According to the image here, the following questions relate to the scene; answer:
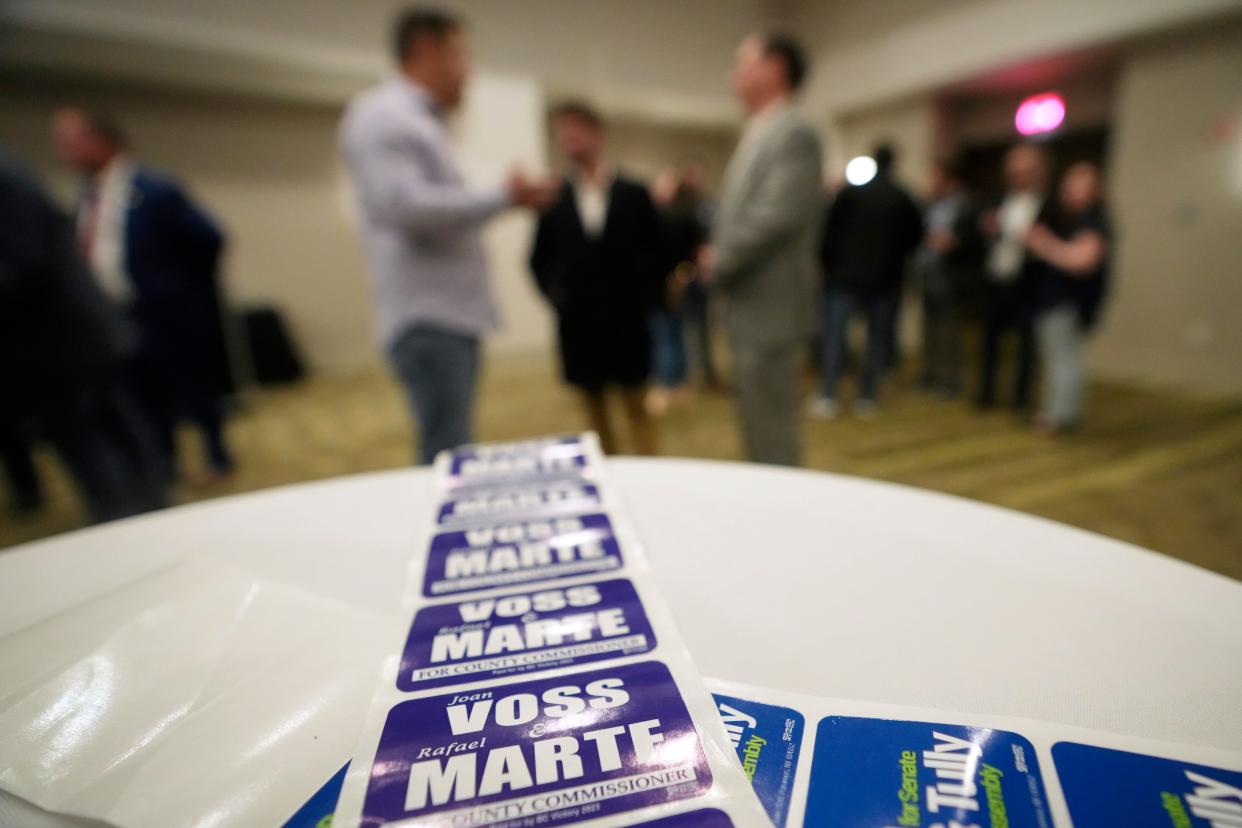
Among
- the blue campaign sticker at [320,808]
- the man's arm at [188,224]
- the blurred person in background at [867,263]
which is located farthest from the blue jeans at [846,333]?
the blue campaign sticker at [320,808]

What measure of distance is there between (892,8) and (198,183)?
17.6ft

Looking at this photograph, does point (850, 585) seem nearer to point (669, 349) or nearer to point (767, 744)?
point (767, 744)

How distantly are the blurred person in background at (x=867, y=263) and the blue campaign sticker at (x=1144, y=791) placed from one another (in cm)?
270

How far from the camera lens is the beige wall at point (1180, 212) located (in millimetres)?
3176

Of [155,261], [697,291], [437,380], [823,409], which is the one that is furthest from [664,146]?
[437,380]

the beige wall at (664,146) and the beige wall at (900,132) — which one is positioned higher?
the beige wall at (664,146)

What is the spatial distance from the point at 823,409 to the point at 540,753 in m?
2.93

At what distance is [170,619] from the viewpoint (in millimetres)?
362

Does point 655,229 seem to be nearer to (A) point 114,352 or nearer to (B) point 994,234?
(A) point 114,352

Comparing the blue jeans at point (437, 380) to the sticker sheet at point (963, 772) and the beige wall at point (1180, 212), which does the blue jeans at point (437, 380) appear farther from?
the beige wall at point (1180, 212)

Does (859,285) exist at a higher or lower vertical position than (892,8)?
lower

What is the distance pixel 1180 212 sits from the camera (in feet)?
11.1

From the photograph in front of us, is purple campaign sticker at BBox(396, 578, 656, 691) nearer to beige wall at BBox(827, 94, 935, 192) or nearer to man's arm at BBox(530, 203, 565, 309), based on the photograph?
man's arm at BBox(530, 203, 565, 309)

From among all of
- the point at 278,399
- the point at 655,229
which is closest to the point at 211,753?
the point at 655,229
